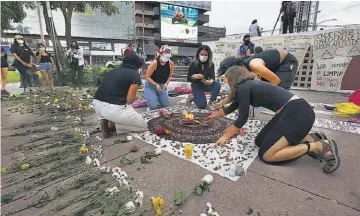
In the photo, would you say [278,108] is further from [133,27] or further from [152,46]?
[133,27]

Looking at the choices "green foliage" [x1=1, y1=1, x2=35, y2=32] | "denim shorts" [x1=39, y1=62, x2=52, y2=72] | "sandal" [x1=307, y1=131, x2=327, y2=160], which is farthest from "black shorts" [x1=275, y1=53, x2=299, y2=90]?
"green foliage" [x1=1, y1=1, x2=35, y2=32]

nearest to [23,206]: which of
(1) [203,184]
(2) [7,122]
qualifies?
(1) [203,184]

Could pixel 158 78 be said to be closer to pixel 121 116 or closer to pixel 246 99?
Answer: pixel 121 116

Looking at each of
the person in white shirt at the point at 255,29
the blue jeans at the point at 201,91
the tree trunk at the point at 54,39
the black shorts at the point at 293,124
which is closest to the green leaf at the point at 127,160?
the black shorts at the point at 293,124

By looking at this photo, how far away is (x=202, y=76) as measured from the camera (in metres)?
4.75

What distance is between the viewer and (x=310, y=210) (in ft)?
5.32

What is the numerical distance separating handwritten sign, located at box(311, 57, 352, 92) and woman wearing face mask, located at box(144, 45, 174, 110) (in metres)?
5.67

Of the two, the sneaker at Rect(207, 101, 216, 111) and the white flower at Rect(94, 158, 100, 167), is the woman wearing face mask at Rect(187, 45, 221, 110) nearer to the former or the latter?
the sneaker at Rect(207, 101, 216, 111)

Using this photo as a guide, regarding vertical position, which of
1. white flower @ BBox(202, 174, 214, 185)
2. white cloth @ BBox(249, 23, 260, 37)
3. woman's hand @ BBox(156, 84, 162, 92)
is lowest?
white flower @ BBox(202, 174, 214, 185)

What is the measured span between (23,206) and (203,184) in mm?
1426

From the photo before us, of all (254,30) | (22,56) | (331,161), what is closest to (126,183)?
(331,161)

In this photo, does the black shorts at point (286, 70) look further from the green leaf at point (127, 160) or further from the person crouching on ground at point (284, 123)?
the green leaf at point (127, 160)

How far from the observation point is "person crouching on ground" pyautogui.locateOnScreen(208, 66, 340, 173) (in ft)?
7.04

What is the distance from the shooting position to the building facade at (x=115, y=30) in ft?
121
